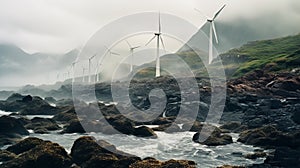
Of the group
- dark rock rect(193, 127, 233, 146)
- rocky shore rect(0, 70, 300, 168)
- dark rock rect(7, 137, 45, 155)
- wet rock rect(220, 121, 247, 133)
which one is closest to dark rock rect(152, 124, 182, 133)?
rocky shore rect(0, 70, 300, 168)

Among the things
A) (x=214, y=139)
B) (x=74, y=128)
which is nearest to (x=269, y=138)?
(x=214, y=139)

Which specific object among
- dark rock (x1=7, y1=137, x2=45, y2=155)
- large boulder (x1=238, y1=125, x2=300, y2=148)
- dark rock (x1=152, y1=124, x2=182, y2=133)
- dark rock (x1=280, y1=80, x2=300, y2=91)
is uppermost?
dark rock (x1=280, y1=80, x2=300, y2=91)

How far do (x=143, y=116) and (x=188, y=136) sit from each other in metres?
21.5

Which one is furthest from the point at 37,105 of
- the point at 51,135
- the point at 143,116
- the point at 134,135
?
the point at 134,135

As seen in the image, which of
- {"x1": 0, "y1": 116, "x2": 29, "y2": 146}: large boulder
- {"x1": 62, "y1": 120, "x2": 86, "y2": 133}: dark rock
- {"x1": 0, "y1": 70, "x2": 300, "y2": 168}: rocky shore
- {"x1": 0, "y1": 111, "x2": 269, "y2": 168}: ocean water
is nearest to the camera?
{"x1": 0, "y1": 70, "x2": 300, "y2": 168}: rocky shore

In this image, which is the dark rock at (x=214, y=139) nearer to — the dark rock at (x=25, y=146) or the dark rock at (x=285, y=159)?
the dark rock at (x=285, y=159)

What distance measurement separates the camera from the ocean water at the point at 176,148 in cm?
3599

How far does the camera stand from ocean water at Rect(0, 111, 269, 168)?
36.0 metres

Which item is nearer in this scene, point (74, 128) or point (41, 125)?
point (74, 128)

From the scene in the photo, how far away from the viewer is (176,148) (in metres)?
42.3

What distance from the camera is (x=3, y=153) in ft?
110

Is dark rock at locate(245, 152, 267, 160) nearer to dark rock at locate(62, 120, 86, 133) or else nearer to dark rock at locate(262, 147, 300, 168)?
dark rock at locate(262, 147, 300, 168)

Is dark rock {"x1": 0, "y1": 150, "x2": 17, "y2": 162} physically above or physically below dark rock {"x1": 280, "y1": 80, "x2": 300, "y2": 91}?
below

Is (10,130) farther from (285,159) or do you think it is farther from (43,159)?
(285,159)
